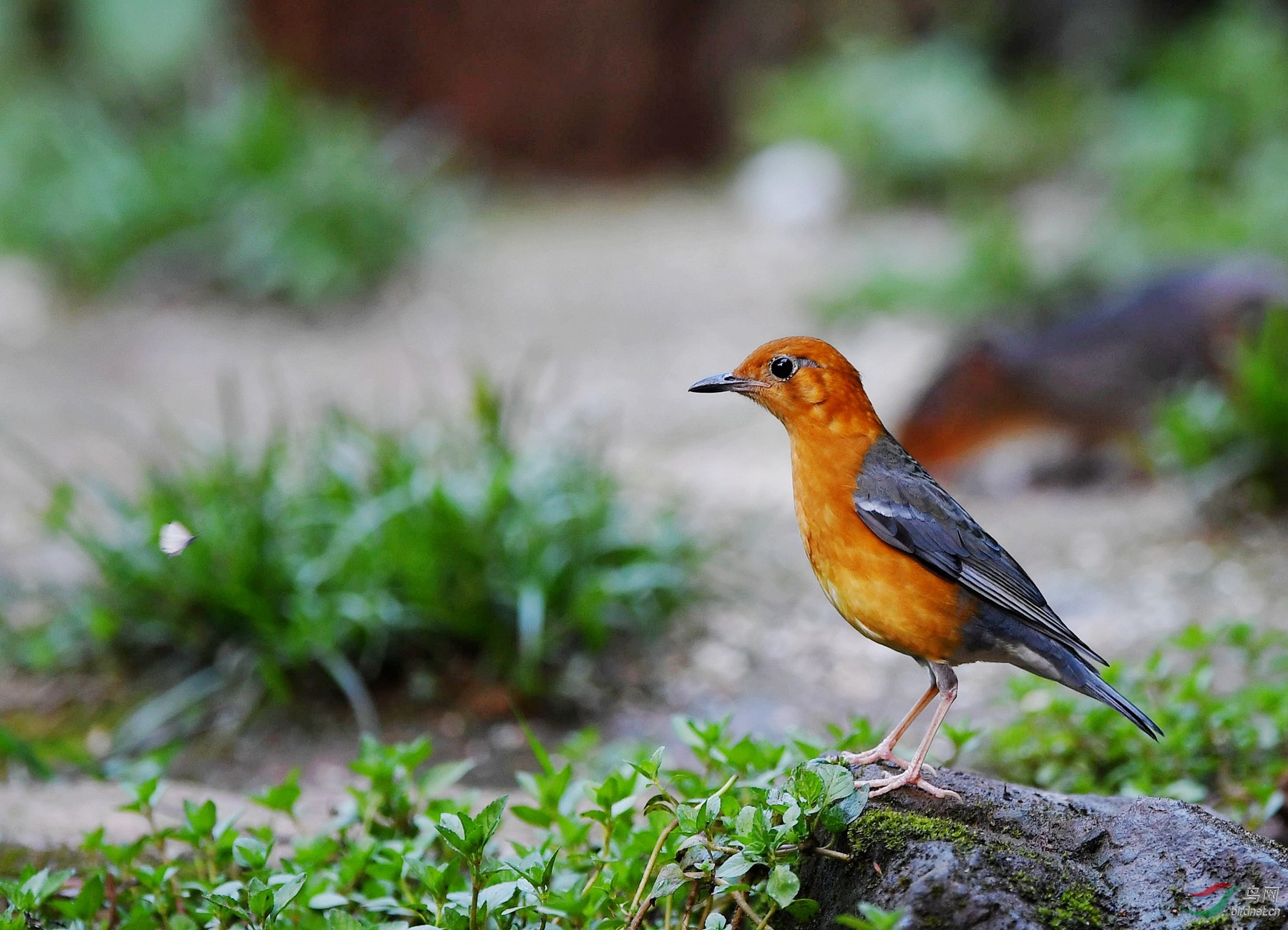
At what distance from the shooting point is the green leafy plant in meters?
2.06

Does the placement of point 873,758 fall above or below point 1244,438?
below

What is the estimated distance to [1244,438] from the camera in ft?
15.4

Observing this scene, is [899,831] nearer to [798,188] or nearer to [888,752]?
[888,752]

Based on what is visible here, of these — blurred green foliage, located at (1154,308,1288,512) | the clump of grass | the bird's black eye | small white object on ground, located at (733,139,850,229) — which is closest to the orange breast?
the bird's black eye

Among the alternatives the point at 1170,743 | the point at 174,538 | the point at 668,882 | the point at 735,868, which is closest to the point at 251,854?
the point at 174,538

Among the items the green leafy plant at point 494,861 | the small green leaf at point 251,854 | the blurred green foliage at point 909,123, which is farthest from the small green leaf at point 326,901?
the blurred green foliage at point 909,123

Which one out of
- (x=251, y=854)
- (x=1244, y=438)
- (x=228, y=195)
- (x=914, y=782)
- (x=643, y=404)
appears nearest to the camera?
(x=914, y=782)

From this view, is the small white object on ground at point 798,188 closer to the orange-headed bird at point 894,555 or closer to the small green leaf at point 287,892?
the orange-headed bird at point 894,555

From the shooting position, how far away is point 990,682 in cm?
414

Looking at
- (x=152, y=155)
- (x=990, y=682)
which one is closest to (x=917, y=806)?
(x=990, y=682)

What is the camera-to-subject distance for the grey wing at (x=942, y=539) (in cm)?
229

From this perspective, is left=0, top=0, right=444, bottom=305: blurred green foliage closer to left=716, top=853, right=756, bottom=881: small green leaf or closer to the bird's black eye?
the bird's black eye

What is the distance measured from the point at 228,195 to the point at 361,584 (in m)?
5.45

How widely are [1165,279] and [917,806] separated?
449cm
